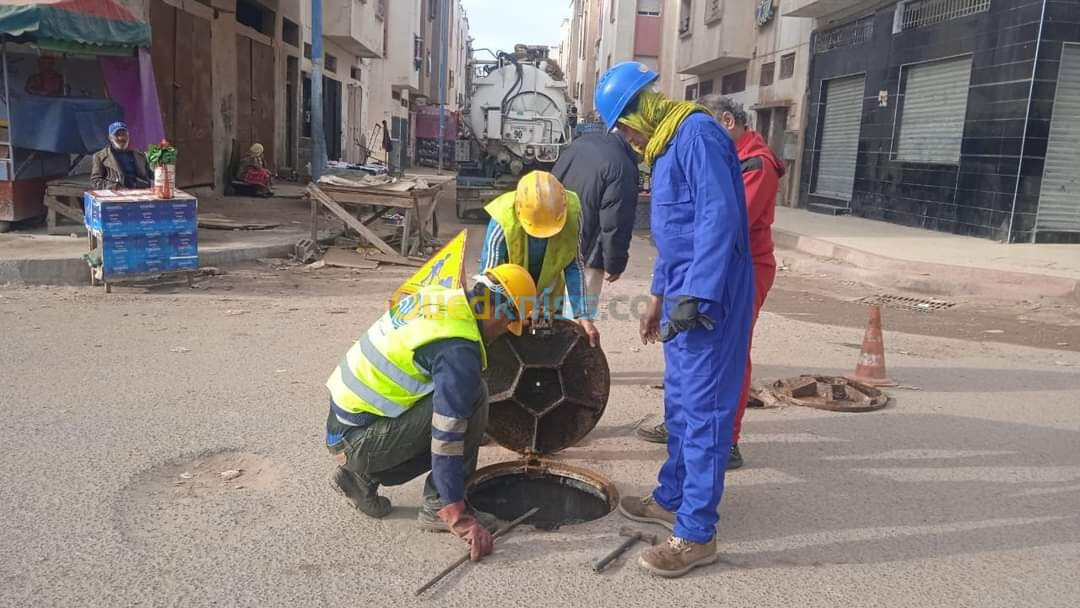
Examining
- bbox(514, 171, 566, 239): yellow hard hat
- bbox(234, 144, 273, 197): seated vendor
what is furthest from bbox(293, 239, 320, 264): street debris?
A: bbox(514, 171, 566, 239): yellow hard hat

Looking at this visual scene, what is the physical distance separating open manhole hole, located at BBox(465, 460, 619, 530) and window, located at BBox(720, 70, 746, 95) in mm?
20545

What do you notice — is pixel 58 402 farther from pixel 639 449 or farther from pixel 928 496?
pixel 928 496

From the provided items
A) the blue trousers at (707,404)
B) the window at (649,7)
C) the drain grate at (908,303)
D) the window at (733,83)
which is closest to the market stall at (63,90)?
the blue trousers at (707,404)

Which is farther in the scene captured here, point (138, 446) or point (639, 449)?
point (639, 449)

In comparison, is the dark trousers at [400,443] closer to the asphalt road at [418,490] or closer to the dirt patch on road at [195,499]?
the asphalt road at [418,490]

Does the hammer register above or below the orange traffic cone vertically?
below

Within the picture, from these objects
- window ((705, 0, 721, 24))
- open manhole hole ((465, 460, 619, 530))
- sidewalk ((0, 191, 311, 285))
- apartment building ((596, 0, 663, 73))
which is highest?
apartment building ((596, 0, 663, 73))

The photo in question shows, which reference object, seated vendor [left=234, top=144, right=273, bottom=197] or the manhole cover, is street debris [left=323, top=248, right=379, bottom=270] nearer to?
the manhole cover

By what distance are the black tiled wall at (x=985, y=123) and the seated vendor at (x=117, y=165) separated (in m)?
11.3

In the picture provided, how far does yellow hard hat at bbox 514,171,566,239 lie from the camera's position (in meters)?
3.54

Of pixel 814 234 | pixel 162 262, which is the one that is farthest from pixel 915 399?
pixel 814 234

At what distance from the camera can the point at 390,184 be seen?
980cm

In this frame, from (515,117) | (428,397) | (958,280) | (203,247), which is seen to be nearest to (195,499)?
(428,397)

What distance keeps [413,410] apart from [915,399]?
358 cm
